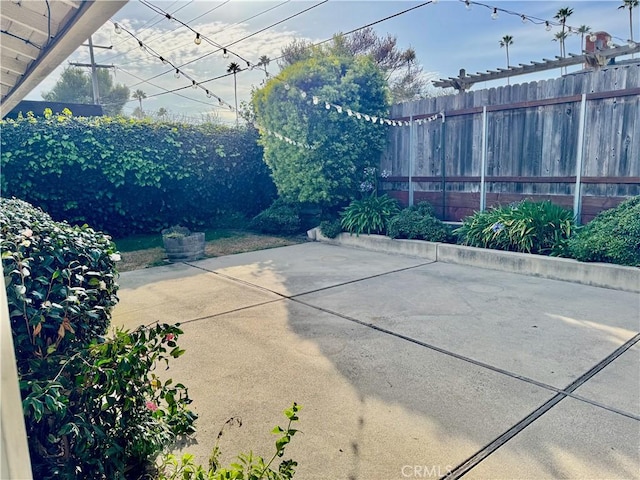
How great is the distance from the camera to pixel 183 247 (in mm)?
6078

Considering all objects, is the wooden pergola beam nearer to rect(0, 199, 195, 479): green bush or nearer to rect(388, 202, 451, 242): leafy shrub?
rect(388, 202, 451, 242): leafy shrub

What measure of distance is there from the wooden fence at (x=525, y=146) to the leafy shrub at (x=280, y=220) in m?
1.75

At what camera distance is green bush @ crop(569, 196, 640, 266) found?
14.1 ft

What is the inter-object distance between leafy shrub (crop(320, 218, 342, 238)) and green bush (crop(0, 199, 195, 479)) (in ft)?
18.0

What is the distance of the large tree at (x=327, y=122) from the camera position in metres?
7.16

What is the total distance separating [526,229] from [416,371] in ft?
10.7

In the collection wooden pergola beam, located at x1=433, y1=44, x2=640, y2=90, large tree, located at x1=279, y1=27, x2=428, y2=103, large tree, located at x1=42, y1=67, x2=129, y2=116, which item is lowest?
wooden pergola beam, located at x1=433, y1=44, x2=640, y2=90

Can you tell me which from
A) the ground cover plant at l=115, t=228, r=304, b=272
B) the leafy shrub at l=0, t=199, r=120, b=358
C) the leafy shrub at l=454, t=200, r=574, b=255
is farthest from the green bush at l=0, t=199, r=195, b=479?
the leafy shrub at l=454, t=200, r=574, b=255

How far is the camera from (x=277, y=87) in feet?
24.8

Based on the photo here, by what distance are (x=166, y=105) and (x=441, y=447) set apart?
22.1 m

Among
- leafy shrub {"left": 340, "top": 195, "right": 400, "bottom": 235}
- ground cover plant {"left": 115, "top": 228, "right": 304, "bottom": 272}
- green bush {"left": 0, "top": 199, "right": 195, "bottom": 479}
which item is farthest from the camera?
leafy shrub {"left": 340, "top": 195, "right": 400, "bottom": 235}

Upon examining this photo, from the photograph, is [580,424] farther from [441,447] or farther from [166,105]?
[166,105]

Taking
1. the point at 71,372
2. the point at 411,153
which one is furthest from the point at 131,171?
the point at 71,372

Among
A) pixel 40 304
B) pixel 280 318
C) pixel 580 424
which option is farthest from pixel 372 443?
pixel 280 318
